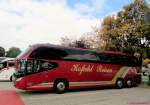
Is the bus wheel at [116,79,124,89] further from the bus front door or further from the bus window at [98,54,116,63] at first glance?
the bus front door

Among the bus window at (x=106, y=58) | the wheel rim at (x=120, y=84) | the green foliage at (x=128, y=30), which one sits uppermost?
the green foliage at (x=128, y=30)

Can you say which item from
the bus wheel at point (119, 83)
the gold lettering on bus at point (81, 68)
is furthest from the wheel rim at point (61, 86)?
the bus wheel at point (119, 83)

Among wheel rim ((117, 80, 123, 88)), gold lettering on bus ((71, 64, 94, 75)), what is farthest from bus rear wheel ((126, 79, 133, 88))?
gold lettering on bus ((71, 64, 94, 75))

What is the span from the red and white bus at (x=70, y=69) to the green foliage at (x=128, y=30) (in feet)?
6.80

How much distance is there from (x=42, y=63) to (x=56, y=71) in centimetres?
125

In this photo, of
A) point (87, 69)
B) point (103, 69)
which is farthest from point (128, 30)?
point (87, 69)

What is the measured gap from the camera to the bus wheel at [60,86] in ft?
71.5

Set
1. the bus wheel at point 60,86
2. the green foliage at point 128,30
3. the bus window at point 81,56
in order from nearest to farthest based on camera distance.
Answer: the bus wheel at point 60,86 < the bus window at point 81,56 < the green foliage at point 128,30

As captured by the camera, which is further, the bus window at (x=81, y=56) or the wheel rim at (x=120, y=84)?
the wheel rim at (x=120, y=84)

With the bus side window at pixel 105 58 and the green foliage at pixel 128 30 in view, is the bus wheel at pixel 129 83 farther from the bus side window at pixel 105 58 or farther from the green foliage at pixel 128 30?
the green foliage at pixel 128 30

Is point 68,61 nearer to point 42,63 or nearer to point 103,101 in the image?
point 42,63

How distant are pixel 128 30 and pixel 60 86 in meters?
9.38

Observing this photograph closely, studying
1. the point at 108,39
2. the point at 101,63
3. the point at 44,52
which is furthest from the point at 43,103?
the point at 108,39

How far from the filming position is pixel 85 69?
23562 millimetres
